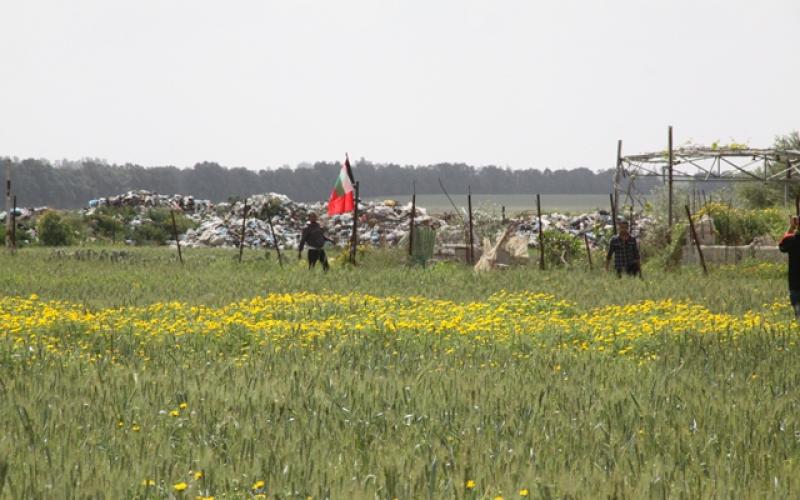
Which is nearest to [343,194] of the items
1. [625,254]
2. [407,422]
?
[625,254]

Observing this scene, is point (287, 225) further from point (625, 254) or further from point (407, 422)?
point (407, 422)

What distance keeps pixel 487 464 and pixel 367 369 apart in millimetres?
3984

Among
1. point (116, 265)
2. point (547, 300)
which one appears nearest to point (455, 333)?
point (547, 300)

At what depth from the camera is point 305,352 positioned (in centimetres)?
1092

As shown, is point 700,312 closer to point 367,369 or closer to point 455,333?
point 455,333

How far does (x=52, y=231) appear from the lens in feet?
154

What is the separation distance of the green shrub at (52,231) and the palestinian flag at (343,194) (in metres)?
20.8

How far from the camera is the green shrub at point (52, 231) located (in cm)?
4666

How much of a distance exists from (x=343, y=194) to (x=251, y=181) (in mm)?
110669

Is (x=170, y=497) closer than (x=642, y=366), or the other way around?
(x=170, y=497)

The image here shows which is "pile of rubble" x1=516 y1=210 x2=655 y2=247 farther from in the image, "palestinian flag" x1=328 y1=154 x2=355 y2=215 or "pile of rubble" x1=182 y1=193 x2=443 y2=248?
"palestinian flag" x1=328 y1=154 x2=355 y2=215

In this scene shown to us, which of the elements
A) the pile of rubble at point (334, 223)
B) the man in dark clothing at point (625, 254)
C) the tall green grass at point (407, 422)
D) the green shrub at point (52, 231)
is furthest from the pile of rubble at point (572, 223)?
the tall green grass at point (407, 422)

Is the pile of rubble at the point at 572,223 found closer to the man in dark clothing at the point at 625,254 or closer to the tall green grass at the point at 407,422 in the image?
the man in dark clothing at the point at 625,254

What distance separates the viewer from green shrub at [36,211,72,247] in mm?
46656
